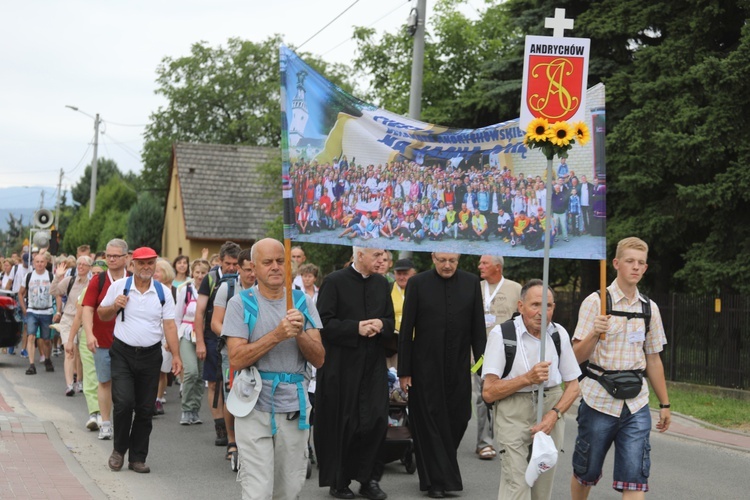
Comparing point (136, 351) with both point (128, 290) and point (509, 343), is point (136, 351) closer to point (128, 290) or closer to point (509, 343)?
point (128, 290)

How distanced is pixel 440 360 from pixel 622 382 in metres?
2.41

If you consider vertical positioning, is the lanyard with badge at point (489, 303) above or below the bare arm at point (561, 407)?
above

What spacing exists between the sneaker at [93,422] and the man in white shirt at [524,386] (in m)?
6.83

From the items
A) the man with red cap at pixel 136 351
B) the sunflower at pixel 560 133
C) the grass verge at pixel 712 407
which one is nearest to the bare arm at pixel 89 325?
the man with red cap at pixel 136 351

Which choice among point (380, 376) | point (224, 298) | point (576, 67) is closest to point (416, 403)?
point (380, 376)

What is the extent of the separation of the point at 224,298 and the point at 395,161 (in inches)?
108

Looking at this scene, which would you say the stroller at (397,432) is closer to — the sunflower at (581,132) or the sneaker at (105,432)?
the sneaker at (105,432)

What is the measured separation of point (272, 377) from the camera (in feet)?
21.6

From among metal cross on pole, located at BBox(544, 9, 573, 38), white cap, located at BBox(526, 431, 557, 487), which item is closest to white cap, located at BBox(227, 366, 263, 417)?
white cap, located at BBox(526, 431, 557, 487)

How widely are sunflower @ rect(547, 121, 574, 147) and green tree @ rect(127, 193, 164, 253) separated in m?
54.8

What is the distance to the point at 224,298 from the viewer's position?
10141mm

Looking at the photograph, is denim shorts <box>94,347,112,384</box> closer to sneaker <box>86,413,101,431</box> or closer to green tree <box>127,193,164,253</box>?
sneaker <box>86,413,101,431</box>

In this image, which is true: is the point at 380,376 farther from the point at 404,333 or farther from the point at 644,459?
the point at 644,459

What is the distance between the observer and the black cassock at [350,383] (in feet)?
29.9
